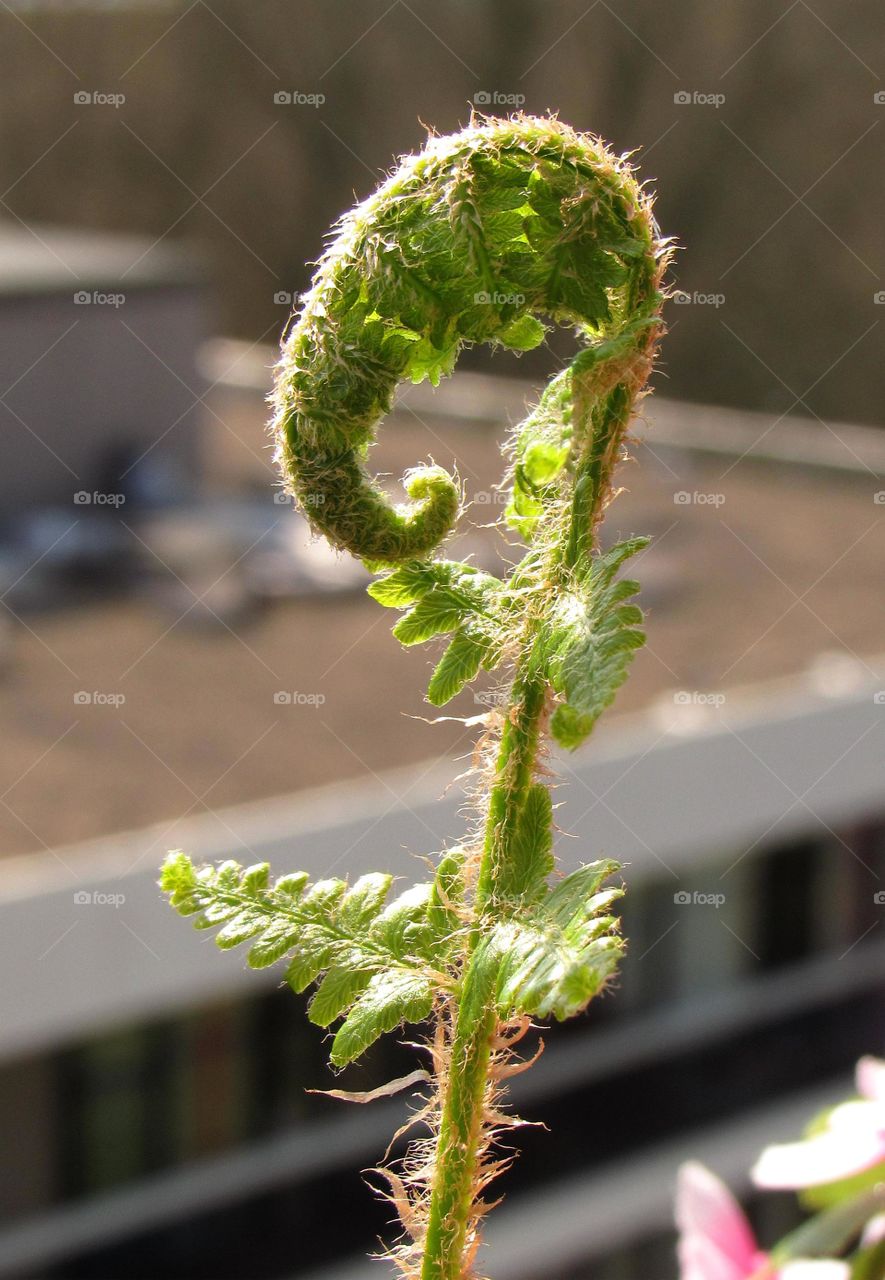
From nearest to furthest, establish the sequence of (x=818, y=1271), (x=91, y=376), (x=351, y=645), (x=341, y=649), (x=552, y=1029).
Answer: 1. (x=818, y=1271)
2. (x=552, y=1029)
3. (x=351, y=645)
4. (x=91, y=376)
5. (x=341, y=649)

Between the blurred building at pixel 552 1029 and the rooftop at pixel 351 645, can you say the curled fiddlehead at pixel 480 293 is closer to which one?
the blurred building at pixel 552 1029

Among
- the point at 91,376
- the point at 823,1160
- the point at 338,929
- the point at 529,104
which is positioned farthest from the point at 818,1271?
the point at 529,104

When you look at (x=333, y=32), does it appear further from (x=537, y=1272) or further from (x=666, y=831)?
(x=537, y=1272)

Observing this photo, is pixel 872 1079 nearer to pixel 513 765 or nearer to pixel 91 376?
pixel 513 765

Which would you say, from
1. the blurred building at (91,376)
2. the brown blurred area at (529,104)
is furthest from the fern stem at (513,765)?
the brown blurred area at (529,104)

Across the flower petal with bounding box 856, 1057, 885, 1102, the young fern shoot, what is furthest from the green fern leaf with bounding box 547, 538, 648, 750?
the flower petal with bounding box 856, 1057, 885, 1102

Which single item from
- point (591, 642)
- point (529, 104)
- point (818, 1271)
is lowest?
point (818, 1271)
